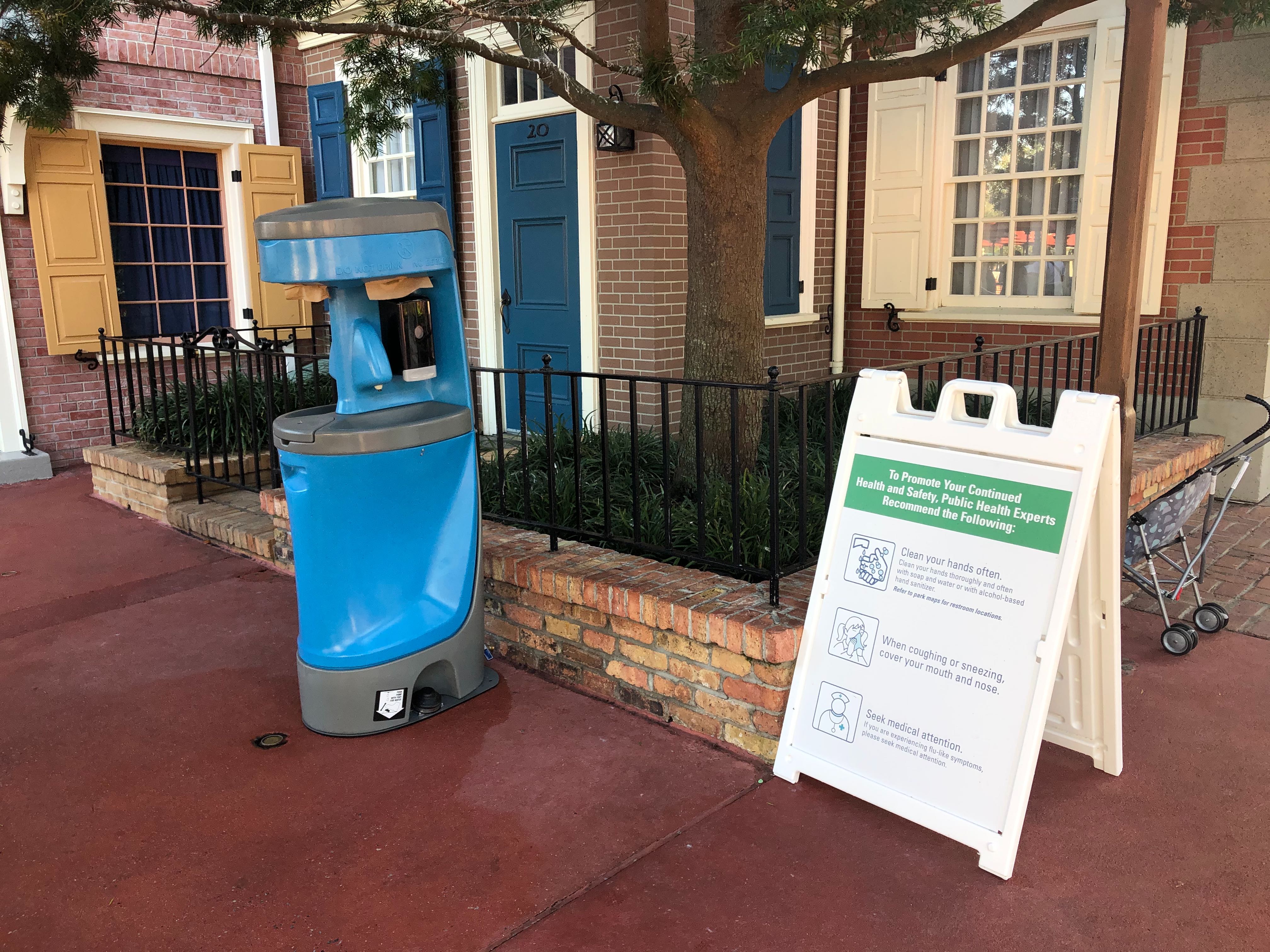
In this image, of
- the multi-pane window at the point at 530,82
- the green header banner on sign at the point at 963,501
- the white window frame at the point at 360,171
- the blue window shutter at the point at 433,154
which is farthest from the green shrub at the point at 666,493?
the white window frame at the point at 360,171

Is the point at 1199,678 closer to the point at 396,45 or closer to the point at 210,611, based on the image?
the point at 210,611

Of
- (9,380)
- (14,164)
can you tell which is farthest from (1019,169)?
(9,380)

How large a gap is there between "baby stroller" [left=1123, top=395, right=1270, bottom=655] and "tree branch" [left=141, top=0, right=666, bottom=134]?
251 cm

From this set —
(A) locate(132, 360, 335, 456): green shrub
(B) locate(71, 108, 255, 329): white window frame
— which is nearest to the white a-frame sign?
(A) locate(132, 360, 335, 456): green shrub

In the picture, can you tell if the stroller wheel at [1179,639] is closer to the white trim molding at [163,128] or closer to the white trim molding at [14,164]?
the white trim molding at [14,164]

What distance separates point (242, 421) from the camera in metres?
6.29

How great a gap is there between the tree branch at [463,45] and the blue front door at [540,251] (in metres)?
2.44

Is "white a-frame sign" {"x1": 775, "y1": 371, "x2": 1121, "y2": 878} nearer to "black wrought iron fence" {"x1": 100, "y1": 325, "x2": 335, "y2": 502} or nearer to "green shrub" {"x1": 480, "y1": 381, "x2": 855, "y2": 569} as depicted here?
"green shrub" {"x1": 480, "y1": 381, "x2": 855, "y2": 569}

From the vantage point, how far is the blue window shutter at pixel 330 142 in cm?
810

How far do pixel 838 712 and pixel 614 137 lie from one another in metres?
4.33

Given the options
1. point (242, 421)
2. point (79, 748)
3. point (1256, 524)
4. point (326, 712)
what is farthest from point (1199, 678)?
point (242, 421)

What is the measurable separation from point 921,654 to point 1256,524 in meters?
3.96

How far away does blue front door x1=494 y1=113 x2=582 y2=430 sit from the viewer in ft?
21.3

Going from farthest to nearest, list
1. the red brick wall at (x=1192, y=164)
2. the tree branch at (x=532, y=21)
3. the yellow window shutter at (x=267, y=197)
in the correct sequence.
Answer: the yellow window shutter at (x=267, y=197) → the red brick wall at (x=1192, y=164) → the tree branch at (x=532, y=21)
